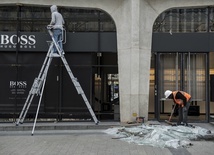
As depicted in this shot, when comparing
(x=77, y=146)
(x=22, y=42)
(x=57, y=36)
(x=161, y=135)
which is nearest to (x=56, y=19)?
(x=57, y=36)

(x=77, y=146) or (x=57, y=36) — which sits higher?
(x=57, y=36)

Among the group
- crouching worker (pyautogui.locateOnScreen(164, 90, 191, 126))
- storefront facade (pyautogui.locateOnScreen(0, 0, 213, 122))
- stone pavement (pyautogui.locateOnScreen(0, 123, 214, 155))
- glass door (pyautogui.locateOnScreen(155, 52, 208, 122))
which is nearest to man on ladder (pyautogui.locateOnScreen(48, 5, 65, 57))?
storefront facade (pyautogui.locateOnScreen(0, 0, 213, 122))

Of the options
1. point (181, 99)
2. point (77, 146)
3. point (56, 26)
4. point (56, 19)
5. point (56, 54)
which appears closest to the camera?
point (77, 146)

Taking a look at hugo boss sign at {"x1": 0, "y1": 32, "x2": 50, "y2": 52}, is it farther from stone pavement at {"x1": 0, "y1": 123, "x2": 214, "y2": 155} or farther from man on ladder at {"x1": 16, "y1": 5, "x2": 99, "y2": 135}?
stone pavement at {"x1": 0, "y1": 123, "x2": 214, "y2": 155}

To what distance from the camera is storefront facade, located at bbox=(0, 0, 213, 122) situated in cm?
1365

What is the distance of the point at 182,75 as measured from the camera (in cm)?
1440

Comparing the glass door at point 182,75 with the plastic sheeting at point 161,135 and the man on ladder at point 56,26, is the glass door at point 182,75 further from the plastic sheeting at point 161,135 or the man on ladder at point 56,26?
the man on ladder at point 56,26

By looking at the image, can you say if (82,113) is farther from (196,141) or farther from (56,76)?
(196,141)

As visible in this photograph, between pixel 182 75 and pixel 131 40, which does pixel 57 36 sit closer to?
pixel 131 40

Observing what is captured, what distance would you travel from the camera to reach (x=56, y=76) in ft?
46.5

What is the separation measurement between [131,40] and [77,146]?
5741 mm

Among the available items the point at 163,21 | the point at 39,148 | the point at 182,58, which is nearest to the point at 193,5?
the point at 163,21

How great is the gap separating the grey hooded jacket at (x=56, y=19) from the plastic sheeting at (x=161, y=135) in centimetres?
481

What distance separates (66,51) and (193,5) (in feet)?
19.2
